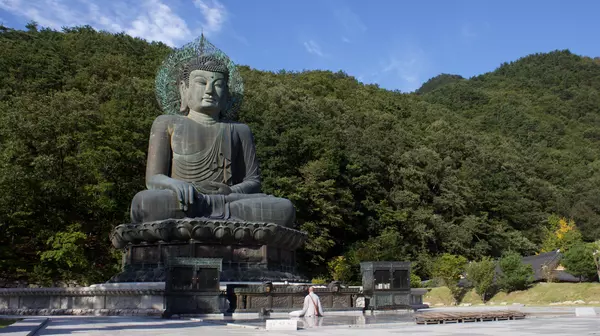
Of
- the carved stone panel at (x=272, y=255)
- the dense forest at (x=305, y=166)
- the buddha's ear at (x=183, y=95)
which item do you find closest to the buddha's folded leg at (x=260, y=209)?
the carved stone panel at (x=272, y=255)

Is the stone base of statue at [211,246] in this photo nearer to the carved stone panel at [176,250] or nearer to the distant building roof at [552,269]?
the carved stone panel at [176,250]

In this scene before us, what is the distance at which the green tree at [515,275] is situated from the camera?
18969 mm

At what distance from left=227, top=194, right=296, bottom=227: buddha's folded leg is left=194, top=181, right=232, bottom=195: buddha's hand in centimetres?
32

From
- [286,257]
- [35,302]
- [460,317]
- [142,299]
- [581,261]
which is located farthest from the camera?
[581,261]

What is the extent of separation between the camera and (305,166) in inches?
972

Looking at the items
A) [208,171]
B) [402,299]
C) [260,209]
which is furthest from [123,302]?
[402,299]

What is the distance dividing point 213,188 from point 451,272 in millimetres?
10445

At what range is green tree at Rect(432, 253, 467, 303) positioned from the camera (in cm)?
1983

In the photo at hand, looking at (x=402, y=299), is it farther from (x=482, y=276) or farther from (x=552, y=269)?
(x=552, y=269)

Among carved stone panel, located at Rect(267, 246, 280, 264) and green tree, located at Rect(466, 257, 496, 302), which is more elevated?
carved stone panel, located at Rect(267, 246, 280, 264)

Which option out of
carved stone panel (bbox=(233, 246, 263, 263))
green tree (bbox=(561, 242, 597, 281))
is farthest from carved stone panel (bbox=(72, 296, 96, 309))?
green tree (bbox=(561, 242, 597, 281))

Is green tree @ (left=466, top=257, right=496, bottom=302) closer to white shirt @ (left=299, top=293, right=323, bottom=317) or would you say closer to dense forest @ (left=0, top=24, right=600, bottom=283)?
dense forest @ (left=0, top=24, right=600, bottom=283)

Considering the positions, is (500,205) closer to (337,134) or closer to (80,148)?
(337,134)

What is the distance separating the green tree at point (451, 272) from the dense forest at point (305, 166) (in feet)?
6.25
